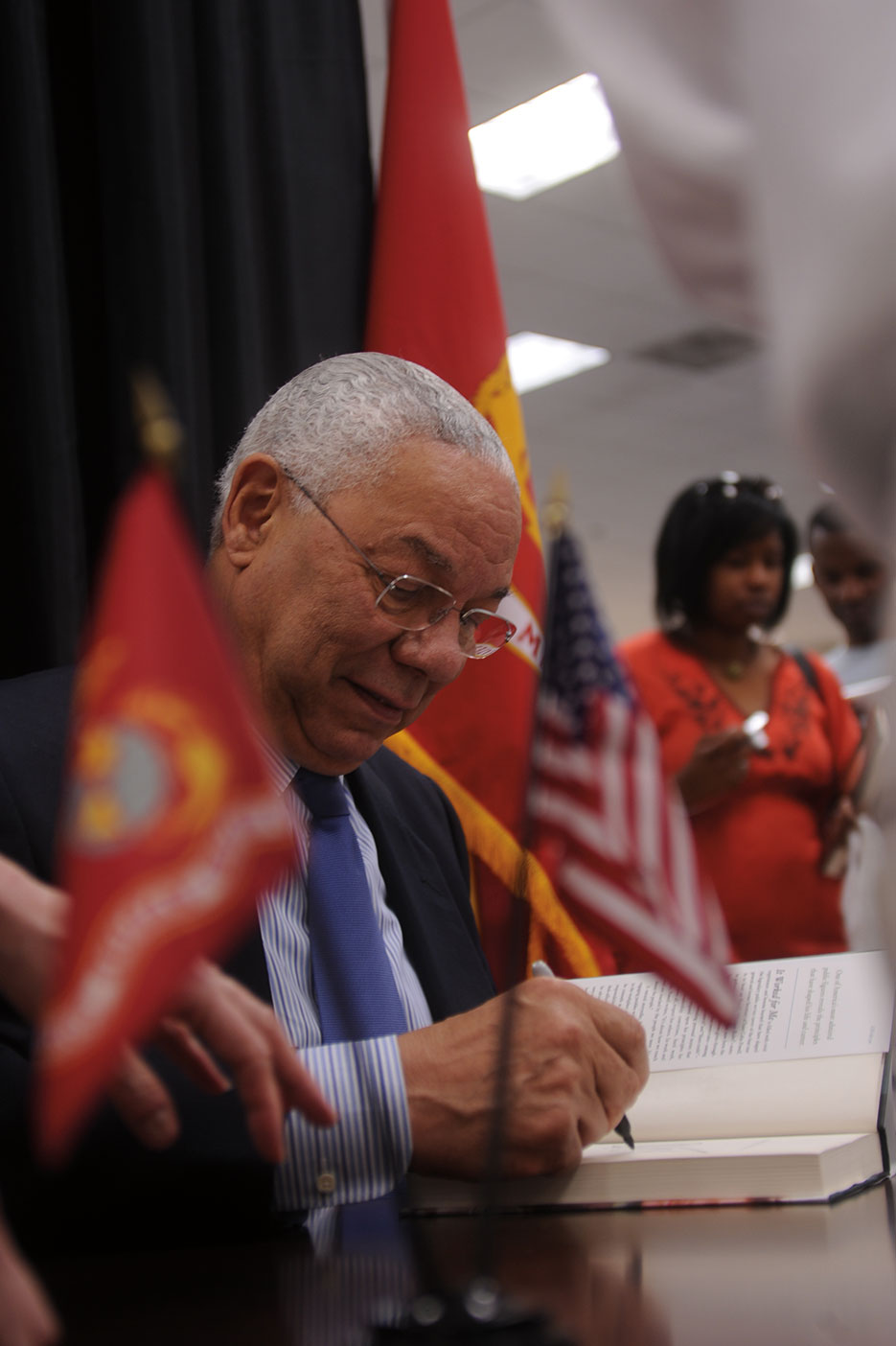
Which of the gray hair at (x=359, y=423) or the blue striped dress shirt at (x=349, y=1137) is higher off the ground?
the gray hair at (x=359, y=423)

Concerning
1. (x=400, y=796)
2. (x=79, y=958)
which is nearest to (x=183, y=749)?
(x=79, y=958)

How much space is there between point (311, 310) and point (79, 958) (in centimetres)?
167

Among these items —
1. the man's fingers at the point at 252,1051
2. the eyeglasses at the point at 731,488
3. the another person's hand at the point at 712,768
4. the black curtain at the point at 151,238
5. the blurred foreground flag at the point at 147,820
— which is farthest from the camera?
the eyeglasses at the point at 731,488

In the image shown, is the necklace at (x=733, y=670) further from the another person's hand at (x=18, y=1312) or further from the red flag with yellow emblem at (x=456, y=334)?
the another person's hand at (x=18, y=1312)

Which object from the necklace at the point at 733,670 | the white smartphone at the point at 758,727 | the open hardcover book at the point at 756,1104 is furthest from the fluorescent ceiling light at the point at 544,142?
the open hardcover book at the point at 756,1104

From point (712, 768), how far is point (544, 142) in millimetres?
2874

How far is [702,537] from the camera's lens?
2293mm

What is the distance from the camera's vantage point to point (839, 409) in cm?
44

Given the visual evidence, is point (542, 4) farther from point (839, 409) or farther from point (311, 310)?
point (311, 310)

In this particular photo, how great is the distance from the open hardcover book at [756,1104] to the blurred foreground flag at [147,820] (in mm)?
543

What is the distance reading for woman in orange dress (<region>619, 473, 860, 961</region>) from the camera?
2.05m

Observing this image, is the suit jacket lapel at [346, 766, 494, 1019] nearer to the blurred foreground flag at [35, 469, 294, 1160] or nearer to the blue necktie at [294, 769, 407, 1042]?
the blue necktie at [294, 769, 407, 1042]

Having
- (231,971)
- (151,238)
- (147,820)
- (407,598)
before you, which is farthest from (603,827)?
(151,238)

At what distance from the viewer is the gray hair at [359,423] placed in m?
1.25
